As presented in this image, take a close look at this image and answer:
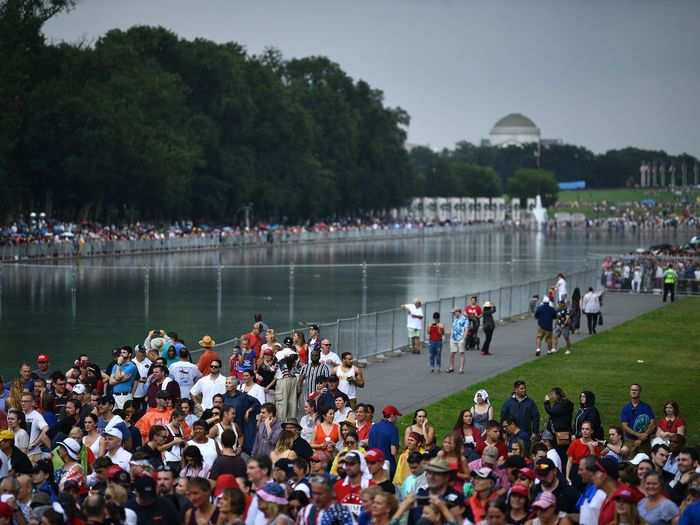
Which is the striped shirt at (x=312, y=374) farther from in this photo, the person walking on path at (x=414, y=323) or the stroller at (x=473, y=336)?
the stroller at (x=473, y=336)

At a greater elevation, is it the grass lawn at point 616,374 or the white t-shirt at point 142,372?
the white t-shirt at point 142,372

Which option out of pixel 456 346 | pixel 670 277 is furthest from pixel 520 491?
pixel 670 277

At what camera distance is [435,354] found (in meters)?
35.1

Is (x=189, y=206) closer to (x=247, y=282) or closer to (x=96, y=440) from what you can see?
(x=247, y=282)

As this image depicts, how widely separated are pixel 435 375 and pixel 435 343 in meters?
0.74

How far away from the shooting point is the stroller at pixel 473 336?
40.1m

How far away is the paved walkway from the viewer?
3053cm

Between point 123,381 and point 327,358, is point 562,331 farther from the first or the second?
point 123,381

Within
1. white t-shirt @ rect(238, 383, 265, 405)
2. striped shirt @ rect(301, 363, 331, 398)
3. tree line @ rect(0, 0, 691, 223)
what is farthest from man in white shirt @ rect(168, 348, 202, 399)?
tree line @ rect(0, 0, 691, 223)

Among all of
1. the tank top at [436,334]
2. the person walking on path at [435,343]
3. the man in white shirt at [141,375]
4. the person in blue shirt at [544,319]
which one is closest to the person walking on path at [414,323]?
the person walking on path at [435,343]

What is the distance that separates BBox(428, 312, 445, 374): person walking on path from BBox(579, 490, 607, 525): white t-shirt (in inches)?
773

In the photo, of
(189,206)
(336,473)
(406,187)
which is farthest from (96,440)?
(406,187)

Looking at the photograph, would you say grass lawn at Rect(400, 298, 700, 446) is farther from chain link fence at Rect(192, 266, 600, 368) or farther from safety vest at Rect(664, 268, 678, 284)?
safety vest at Rect(664, 268, 678, 284)

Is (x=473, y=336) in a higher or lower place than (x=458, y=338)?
lower
